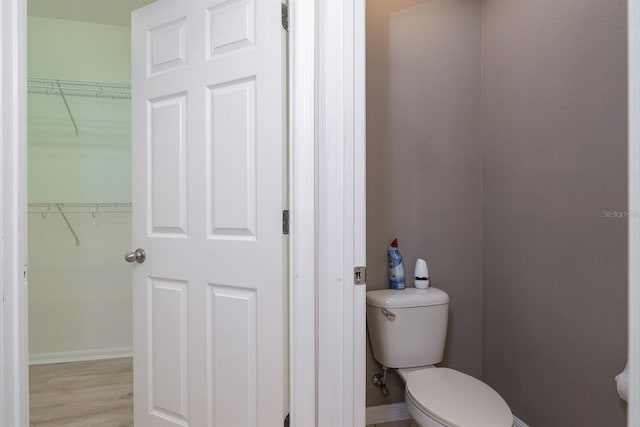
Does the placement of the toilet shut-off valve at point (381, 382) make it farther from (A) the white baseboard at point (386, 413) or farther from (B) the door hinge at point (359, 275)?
(B) the door hinge at point (359, 275)

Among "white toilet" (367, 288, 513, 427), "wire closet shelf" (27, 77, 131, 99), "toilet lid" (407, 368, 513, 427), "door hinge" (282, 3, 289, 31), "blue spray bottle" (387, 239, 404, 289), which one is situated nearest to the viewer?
"toilet lid" (407, 368, 513, 427)

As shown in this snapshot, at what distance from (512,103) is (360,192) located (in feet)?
3.28

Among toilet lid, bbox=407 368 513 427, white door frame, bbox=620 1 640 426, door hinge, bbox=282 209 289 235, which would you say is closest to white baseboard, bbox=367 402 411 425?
toilet lid, bbox=407 368 513 427

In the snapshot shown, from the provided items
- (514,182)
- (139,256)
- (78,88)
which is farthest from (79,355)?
(514,182)

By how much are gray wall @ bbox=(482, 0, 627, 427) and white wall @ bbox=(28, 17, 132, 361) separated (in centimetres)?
253

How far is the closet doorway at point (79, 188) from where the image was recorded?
2.44 metres

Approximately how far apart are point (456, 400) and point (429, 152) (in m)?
1.11

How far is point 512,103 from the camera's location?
5.23ft

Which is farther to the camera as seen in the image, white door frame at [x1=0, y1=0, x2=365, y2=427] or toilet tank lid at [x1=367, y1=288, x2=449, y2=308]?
toilet tank lid at [x1=367, y1=288, x2=449, y2=308]

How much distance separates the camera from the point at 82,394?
2.03 meters

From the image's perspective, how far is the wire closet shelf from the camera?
2410 mm

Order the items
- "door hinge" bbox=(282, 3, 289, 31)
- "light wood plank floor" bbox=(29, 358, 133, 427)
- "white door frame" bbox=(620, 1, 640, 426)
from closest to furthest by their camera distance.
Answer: "white door frame" bbox=(620, 1, 640, 426), "door hinge" bbox=(282, 3, 289, 31), "light wood plank floor" bbox=(29, 358, 133, 427)

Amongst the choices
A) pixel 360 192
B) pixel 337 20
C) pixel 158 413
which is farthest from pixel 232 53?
pixel 158 413

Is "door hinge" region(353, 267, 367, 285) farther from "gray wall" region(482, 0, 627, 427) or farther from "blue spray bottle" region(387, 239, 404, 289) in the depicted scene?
"gray wall" region(482, 0, 627, 427)
